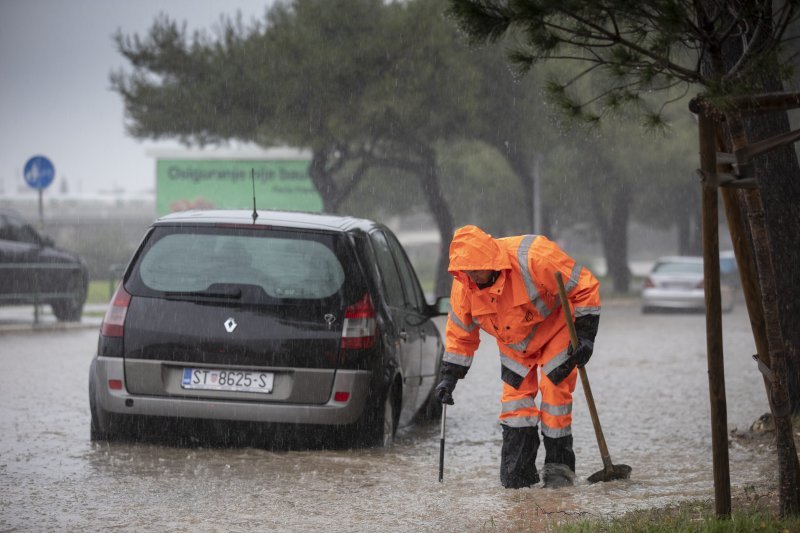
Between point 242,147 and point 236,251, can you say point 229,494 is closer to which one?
point 236,251

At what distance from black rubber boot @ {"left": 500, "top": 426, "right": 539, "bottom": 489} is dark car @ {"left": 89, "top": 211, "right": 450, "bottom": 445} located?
44.1 inches

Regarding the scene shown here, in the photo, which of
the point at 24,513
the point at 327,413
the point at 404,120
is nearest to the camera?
the point at 24,513

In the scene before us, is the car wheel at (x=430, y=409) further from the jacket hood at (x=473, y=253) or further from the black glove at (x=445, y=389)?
the jacket hood at (x=473, y=253)

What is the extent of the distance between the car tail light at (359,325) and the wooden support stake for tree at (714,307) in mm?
2764

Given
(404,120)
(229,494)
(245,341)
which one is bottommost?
(229,494)

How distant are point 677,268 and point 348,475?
2205cm

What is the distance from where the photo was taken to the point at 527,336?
23.6ft

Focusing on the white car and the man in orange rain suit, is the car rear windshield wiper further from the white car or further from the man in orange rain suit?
the white car

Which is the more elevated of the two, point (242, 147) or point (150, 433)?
point (242, 147)

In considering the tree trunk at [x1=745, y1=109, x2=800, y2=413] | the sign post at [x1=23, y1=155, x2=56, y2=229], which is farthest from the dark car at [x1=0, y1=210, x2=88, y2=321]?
the tree trunk at [x1=745, y1=109, x2=800, y2=413]

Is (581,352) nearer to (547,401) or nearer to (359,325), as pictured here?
(547,401)

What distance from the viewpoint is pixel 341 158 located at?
32906mm

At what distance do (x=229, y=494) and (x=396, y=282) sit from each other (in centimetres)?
278

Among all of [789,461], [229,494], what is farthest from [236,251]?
[789,461]
